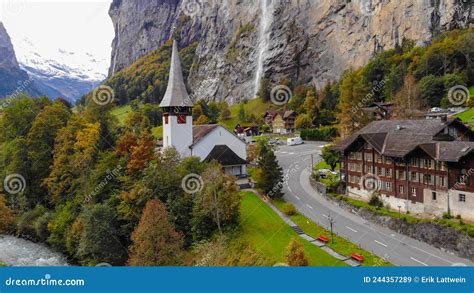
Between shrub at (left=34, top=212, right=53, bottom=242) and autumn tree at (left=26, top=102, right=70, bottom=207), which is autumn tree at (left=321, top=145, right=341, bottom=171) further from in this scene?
autumn tree at (left=26, top=102, right=70, bottom=207)

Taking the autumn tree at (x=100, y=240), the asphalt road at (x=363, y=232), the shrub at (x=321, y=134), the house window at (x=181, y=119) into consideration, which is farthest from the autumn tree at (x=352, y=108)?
the autumn tree at (x=100, y=240)

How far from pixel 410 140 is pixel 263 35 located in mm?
113053

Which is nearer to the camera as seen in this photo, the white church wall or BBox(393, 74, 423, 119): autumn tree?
the white church wall

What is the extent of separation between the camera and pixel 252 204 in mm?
43250

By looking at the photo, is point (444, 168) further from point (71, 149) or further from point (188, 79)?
point (188, 79)

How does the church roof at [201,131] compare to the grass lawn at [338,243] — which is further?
the church roof at [201,131]

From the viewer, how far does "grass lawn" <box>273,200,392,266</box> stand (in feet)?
99.5

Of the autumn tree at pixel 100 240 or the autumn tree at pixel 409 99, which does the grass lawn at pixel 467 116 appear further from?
the autumn tree at pixel 100 240

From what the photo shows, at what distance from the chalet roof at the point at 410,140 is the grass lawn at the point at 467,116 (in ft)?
62.1

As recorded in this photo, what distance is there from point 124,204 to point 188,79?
146039 mm

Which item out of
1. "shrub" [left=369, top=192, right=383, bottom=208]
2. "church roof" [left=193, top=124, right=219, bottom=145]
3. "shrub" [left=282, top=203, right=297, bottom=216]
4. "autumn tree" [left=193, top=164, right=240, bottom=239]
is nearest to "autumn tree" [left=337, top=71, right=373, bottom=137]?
"shrub" [left=369, top=192, right=383, bottom=208]

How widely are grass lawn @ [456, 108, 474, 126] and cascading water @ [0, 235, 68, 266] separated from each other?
55.7 meters

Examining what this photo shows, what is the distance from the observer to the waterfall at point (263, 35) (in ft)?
470

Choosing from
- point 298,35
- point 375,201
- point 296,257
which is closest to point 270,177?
point 375,201
